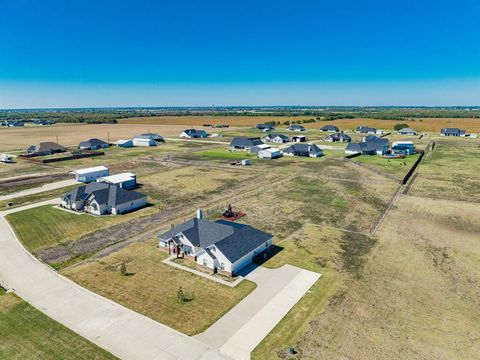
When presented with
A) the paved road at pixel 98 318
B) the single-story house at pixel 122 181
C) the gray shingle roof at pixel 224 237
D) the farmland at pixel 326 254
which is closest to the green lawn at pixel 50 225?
the farmland at pixel 326 254

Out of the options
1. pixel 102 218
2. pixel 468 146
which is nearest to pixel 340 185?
pixel 102 218

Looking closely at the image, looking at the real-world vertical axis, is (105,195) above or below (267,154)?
above

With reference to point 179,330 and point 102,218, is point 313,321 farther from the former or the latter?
point 102,218

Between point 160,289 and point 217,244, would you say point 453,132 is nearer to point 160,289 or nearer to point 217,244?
point 217,244

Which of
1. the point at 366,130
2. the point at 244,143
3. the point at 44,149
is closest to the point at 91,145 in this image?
the point at 44,149

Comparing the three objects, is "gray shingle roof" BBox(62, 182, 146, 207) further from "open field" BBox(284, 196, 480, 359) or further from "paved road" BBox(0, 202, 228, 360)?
"open field" BBox(284, 196, 480, 359)

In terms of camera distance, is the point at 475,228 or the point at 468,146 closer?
the point at 475,228
